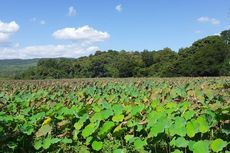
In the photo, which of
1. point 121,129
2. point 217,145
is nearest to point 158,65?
point 121,129

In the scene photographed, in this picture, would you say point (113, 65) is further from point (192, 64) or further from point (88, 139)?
point (88, 139)

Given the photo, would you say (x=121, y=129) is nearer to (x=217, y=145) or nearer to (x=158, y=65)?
(x=217, y=145)

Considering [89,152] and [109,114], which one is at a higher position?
[109,114]

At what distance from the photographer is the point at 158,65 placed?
310 ft

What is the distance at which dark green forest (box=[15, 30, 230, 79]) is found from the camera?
269 feet

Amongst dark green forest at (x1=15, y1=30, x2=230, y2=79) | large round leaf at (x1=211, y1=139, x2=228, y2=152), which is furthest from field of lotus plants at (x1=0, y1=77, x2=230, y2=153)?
dark green forest at (x1=15, y1=30, x2=230, y2=79)

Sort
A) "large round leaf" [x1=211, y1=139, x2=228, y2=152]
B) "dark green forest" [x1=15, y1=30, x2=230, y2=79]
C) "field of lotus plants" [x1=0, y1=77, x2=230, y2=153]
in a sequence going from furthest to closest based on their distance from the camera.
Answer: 1. "dark green forest" [x1=15, y1=30, x2=230, y2=79]
2. "field of lotus plants" [x1=0, y1=77, x2=230, y2=153]
3. "large round leaf" [x1=211, y1=139, x2=228, y2=152]

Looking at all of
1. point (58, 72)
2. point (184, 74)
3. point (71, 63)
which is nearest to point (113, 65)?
point (71, 63)

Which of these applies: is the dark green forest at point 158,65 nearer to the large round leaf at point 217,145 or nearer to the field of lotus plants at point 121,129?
the field of lotus plants at point 121,129

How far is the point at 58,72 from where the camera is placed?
89938 millimetres

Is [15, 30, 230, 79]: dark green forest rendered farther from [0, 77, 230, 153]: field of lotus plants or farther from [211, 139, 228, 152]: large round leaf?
[211, 139, 228, 152]: large round leaf

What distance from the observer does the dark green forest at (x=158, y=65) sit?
269 feet

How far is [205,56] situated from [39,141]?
7883cm

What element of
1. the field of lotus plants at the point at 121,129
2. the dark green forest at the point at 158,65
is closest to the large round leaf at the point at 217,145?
the field of lotus plants at the point at 121,129
